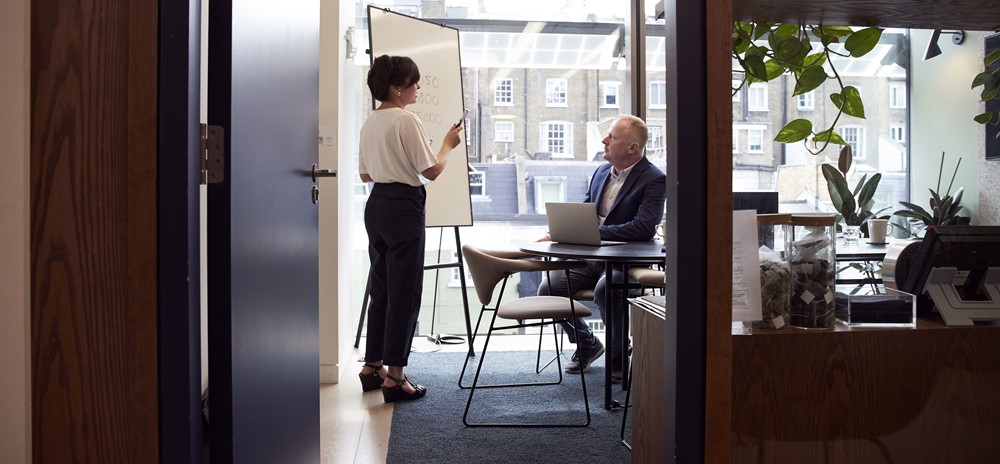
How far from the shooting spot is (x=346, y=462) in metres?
2.61

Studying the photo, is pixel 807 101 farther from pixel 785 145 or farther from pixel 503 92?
pixel 503 92

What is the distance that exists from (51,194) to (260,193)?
0.42 meters

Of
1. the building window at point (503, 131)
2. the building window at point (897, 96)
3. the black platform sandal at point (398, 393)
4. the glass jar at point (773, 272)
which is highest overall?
the building window at point (503, 131)

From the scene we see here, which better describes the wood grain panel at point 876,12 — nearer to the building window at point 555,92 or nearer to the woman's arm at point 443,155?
the woman's arm at point 443,155

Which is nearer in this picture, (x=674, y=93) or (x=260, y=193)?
(x=674, y=93)

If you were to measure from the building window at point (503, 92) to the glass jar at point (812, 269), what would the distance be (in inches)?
147

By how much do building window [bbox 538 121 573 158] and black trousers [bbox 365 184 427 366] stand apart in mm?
1644

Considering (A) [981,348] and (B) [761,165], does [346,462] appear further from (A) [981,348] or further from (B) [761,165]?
(A) [981,348]

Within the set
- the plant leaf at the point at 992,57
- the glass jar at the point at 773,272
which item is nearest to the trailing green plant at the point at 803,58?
the glass jar at the point at 773,272

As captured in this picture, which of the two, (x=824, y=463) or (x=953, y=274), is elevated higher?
(x=953, y=274)

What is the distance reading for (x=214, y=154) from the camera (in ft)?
4.84

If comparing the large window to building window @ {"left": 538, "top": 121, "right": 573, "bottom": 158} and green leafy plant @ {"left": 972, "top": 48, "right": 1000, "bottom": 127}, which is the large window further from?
building window @ {"left": 538, "top": 121, "right": 573, "bottom": 158}

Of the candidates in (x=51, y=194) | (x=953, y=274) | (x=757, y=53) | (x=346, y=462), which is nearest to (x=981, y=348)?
(x=953, y=274)

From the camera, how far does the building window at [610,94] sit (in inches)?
199
